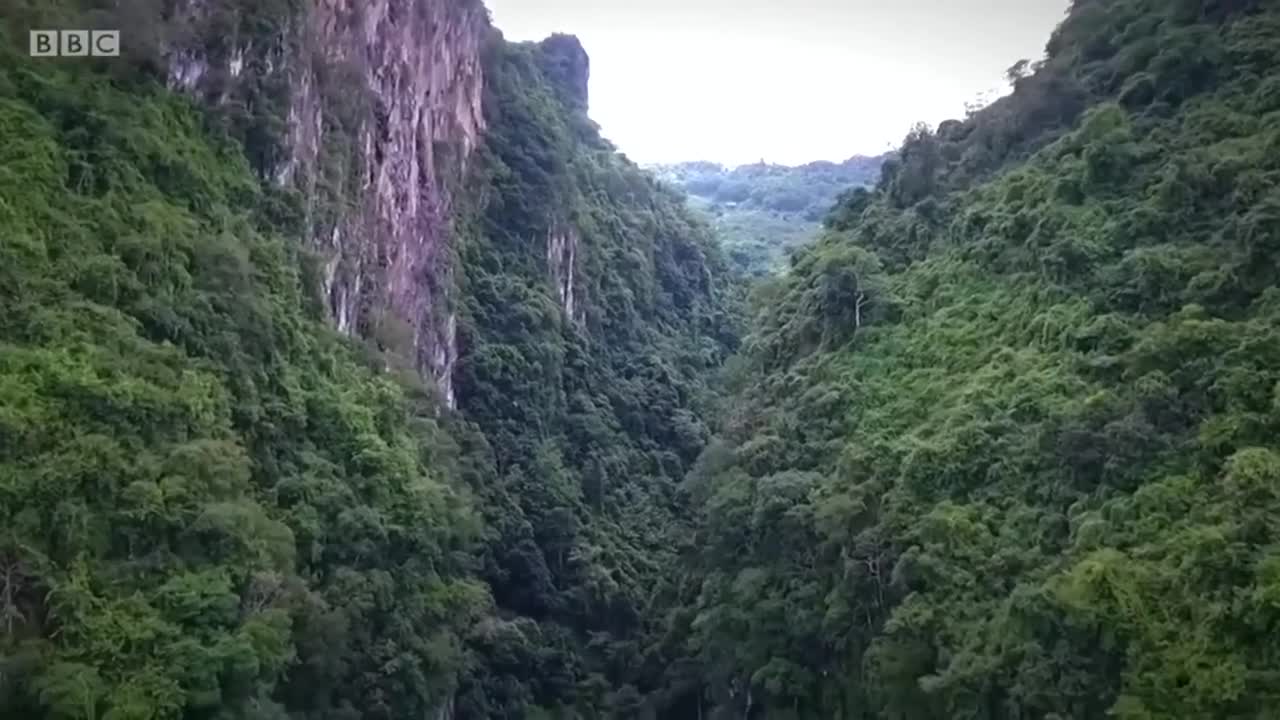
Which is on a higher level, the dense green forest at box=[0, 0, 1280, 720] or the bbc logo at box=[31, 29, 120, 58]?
the bbc logo at box=[31, 29, 120, 58]

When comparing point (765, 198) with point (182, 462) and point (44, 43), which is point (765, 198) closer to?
point (44, 43)

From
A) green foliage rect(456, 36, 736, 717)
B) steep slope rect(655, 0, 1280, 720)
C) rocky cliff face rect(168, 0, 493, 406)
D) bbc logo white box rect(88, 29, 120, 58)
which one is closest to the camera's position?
steep slope rect(655, 0, 1280, 720)

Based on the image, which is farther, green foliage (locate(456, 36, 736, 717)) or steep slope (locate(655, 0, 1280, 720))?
green foliage (locate(456, 36, 736, 717))

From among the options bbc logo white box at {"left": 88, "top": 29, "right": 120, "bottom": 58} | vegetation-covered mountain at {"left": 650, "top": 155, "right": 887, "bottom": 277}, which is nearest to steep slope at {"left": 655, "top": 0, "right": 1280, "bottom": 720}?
bbc logo white box at {"left": 88, "top": 29, "right": 120, "bottom": 58}

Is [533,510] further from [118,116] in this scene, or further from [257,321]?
[118,116]

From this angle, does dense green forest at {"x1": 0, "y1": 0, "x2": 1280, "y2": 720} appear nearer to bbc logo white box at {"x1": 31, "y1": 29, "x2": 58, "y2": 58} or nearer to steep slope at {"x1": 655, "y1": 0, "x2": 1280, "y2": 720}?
steep slope at {"x1": 655, "y1": 0, "x2": 1280, "y2": 720}

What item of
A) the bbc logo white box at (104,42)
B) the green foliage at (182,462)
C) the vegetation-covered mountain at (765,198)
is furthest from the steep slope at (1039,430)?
the vegetation-covered mountain at (765,198)

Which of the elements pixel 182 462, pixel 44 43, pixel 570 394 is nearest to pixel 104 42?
pixel 44 43
